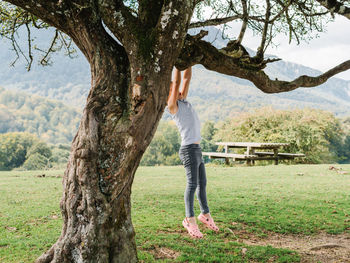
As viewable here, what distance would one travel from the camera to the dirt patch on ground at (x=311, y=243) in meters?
4.43

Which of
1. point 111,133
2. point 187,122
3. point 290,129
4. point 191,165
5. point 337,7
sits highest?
point 337,7

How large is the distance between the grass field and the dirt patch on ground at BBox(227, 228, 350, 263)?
0.24 feet

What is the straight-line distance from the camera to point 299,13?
26.6ft

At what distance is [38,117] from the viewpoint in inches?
4353

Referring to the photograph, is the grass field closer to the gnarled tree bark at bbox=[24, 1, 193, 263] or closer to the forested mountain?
the gnarled tree bark at bbox=[24, 1, 193, 263]

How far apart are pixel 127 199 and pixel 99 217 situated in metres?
0.45

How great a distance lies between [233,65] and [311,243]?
2941 mm

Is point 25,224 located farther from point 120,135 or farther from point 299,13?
point 299,13

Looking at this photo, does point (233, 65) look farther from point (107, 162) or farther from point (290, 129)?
point (290, 129)

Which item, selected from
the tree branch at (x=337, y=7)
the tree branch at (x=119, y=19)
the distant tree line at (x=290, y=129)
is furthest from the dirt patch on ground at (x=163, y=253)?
the distant tree line at (x=290, y=129)

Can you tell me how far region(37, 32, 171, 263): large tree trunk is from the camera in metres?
3.46

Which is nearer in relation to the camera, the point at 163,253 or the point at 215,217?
the point at 163,253

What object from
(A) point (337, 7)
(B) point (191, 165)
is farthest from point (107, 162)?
(A) point (337, 7)

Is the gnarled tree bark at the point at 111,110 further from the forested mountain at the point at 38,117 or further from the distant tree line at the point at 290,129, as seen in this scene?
the forested mountain at the point at 38,117
